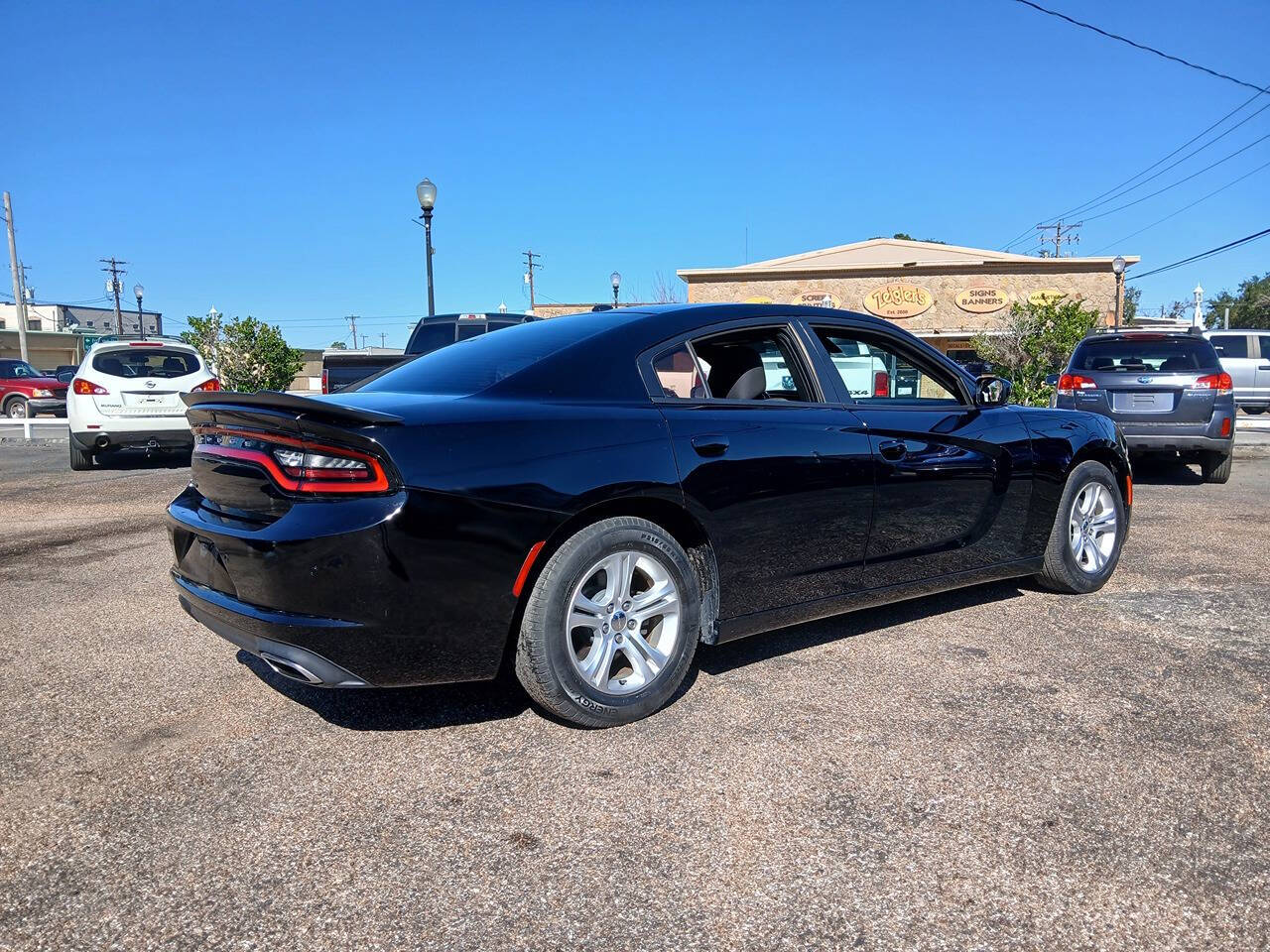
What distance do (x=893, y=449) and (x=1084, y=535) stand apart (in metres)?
1.73

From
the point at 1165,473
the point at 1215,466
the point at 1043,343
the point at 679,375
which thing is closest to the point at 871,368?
the point at 679,375

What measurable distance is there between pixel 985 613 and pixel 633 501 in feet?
7.57

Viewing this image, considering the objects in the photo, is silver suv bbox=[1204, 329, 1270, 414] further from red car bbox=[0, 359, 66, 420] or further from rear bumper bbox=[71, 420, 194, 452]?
red car bbox=[0, 359, 66, 420]

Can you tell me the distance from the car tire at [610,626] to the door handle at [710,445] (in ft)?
1.08

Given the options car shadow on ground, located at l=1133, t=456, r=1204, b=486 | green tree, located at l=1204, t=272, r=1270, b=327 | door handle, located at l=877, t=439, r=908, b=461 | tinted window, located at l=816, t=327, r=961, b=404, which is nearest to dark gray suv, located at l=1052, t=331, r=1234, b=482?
car shadow on ground, located at l=1133, t=456, r=1204, b=486

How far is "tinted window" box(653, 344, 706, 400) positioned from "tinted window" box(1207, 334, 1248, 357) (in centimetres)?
2214

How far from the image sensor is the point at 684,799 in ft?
8.91

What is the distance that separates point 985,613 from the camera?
4.70 m

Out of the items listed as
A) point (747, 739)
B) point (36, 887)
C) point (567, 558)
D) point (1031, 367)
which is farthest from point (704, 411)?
point (1031, 367)

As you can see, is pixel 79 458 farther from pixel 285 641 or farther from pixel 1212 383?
pixel 1212 383

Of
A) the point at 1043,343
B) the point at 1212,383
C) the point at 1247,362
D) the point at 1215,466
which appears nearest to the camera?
the point at 1212,383

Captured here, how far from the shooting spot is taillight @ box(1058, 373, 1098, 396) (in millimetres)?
9469

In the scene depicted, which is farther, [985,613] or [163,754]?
[985,613]

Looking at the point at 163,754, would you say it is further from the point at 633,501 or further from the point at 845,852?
the point at 845,852
